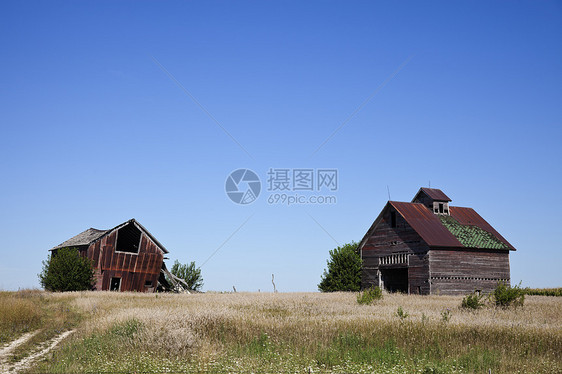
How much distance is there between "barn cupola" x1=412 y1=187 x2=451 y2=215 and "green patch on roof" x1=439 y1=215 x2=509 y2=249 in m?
0.97

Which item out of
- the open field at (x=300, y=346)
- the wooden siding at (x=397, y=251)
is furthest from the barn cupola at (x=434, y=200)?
the open field at (x=300, y=346)

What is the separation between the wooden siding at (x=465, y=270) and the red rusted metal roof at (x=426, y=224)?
0.74 meters

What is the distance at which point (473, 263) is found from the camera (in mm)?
40281

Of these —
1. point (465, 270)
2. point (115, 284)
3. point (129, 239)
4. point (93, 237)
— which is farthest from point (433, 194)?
point (93, 237)

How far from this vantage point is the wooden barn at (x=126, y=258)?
137 feet

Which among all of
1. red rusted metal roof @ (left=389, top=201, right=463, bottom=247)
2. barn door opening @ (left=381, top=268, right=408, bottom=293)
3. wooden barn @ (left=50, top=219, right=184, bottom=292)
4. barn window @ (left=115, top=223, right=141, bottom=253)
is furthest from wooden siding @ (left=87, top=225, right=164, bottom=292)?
red rusted metal roof @ (left=389, top=201, right=463, bottom=247)

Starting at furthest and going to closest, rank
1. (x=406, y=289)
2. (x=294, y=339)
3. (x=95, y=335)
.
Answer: (x=406, y=289) < (x=95, y=335) < (x=294, y=339)

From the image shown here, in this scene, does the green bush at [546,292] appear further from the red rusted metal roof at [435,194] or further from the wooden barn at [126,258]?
the wooden barn at [126,258]

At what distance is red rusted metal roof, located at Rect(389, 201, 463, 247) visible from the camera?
127 feet

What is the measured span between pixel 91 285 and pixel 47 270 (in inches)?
198

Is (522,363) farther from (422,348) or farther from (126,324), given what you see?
(126,324)

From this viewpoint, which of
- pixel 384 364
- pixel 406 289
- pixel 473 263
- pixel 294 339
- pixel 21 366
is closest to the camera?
pixel 384 364

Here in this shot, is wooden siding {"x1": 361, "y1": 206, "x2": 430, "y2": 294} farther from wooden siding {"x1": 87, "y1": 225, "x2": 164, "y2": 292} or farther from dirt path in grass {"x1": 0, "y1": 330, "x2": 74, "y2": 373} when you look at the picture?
dirt path in grass {"x1": 0, "y1": 330, "x2": 74, "y2": 373}

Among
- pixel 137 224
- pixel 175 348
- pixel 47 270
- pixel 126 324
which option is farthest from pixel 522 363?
pixel 47 270
